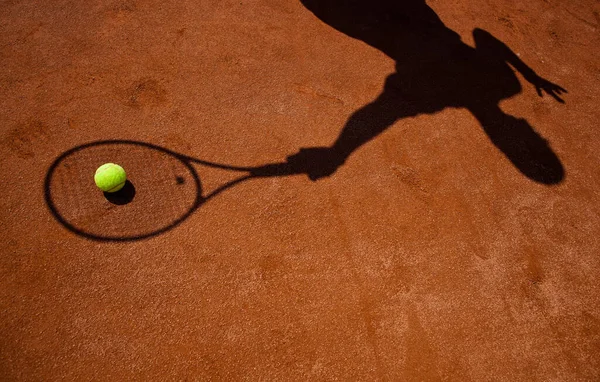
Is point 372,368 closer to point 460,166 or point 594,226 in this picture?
point 460,166

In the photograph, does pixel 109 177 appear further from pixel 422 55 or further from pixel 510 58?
pixel 510 58

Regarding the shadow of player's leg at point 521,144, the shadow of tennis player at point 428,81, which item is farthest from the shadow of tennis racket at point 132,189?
the shadow of player's leg at point 521,144

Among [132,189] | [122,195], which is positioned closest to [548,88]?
[132,189]

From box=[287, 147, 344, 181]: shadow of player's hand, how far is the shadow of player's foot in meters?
1.78

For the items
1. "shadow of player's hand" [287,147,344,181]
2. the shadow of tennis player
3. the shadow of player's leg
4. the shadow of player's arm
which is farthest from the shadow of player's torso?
"shadow of player's hand" [287,147,344,181]

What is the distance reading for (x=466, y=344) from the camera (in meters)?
3.54

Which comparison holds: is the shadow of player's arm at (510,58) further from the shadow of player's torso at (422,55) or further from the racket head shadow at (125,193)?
the racket head shadow at (125,193)

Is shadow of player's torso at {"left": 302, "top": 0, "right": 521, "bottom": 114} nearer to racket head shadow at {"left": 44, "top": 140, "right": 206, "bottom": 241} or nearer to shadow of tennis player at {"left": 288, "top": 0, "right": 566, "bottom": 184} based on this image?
shadow of tennis player at {"left": 288, "top": 0, "right": 566, "bottom": 184}

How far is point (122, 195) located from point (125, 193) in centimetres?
4

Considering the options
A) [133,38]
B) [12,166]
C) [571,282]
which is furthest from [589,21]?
[12,166]

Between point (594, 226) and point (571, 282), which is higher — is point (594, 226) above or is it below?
above

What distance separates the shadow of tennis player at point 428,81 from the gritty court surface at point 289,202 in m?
0.04

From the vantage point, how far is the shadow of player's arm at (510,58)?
584 centimetres

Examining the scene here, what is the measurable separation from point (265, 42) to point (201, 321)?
4.11m
